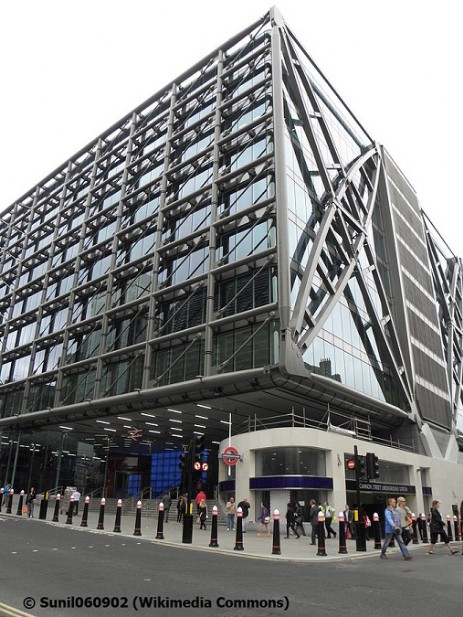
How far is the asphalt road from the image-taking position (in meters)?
7.38

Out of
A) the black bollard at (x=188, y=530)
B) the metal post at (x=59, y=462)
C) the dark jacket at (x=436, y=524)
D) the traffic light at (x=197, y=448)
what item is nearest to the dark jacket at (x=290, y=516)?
the black bollard at (x=188, y=530)

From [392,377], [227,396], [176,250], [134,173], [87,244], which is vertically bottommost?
[227,396]

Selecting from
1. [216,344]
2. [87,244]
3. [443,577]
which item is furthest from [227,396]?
[87,244]

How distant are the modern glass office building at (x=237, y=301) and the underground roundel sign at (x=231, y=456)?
2.00 ft

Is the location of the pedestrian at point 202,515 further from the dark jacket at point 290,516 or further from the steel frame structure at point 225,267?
Result: the steel frame structure at point 225,267

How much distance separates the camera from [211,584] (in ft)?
30.3

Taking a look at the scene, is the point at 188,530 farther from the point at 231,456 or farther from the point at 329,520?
the point at 231,456

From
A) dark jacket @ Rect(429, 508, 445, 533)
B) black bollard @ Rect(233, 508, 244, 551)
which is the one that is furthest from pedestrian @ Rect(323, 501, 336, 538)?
black bollard @ Rect(233, 508, 244, 551)

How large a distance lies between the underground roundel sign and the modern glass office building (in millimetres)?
610

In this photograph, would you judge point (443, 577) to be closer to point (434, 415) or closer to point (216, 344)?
point (216, 344)

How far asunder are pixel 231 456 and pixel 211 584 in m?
18.8

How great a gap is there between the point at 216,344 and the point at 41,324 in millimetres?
27033

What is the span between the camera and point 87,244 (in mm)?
51375

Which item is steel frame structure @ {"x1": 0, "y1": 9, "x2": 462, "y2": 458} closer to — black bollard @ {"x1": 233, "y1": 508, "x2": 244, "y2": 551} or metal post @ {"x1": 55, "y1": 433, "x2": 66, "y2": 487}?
metal post @ {"x1": 55, "y1": 433, "x2": 66, "y2": 487}
